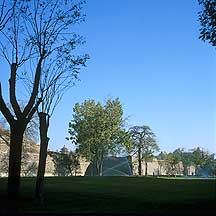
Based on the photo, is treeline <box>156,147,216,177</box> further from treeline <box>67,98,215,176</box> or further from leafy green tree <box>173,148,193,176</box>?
treeline <box>67,98,215,176</box>

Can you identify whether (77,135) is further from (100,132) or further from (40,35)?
(40,35)

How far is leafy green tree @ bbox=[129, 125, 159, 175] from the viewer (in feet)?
182

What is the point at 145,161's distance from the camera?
5856 cm

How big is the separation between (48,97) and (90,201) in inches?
176

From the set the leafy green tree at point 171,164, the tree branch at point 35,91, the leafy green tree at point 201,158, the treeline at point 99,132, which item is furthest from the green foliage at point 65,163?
the leafy green tree at point 201,158

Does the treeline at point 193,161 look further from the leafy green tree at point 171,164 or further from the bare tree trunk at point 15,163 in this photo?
the bare tree trunk at point 15,163

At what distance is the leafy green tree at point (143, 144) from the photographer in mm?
55594

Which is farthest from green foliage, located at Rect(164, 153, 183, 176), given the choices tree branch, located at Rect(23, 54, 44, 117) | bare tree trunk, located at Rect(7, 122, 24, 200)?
bare tree trunk, located at Rect(7, 122, 24, 200)

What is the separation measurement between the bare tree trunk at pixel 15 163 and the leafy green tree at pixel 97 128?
106 ft

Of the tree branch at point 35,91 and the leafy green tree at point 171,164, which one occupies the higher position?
the tree branch at point 35,91

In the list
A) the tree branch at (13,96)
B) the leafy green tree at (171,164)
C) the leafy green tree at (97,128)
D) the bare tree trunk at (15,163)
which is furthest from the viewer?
the leafy green tree at (171,164)

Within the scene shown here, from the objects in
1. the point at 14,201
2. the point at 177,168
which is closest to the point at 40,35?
the point at 14,201

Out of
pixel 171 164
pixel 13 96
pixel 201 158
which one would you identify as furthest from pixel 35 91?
pixel 201 158

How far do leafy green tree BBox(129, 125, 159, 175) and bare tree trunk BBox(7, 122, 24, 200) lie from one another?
39765mm
